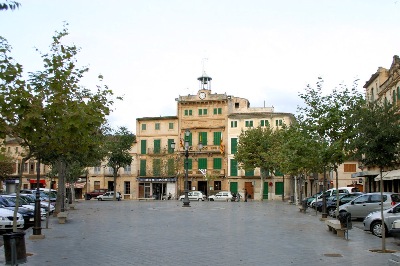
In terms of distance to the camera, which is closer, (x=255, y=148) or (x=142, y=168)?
(x=255, y=148)

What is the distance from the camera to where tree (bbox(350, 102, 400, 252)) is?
14539 millimetres

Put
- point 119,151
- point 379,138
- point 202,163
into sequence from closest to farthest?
point 379,138 → point 119,151 → point 202,163

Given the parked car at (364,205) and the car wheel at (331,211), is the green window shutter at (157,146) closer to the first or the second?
the car wheel at (331,211)

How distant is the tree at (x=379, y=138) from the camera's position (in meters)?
14.5

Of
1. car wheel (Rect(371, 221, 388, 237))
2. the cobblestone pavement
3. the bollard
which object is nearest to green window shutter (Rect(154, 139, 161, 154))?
the cobblestone pavement

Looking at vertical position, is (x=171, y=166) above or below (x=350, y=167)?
above

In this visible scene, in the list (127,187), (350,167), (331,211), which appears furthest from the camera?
(350,167)

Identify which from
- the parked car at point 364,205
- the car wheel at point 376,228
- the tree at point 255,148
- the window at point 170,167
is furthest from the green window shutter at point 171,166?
the car wheel at point 376,228

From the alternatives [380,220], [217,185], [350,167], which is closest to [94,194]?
[217,185]

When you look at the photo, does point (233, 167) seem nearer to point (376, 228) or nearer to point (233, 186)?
point (233, 186)

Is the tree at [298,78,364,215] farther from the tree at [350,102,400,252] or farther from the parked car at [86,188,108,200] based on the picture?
the parked car at [86,188,108,200]

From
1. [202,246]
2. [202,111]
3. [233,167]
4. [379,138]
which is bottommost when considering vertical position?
[202,246]

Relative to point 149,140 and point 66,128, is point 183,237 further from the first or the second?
point 149,140

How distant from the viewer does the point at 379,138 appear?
14531mm
